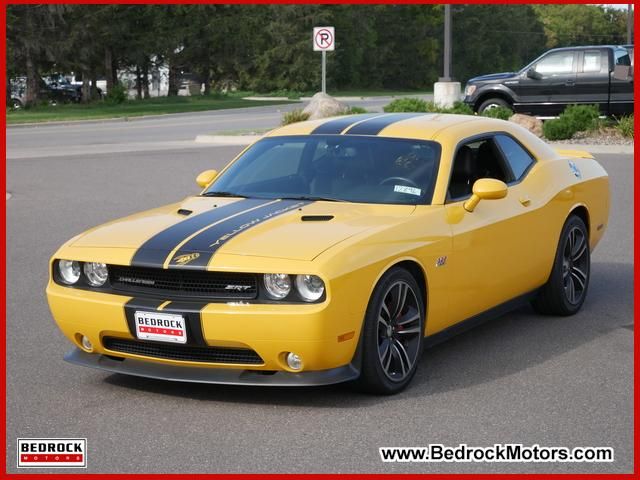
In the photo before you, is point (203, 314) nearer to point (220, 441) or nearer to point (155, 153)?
point (220, 441)

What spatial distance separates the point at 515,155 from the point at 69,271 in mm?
3298

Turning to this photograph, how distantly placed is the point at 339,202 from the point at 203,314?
1485mm

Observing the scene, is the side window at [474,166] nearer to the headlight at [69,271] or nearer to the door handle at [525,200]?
the door handle at [525,200]

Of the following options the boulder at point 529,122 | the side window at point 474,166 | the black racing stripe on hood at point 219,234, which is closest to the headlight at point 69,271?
the black racing stripe on hood at point 219,234

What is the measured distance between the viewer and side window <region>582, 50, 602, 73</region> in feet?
90.3

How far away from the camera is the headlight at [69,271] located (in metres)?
6.56

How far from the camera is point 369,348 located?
20.3ft

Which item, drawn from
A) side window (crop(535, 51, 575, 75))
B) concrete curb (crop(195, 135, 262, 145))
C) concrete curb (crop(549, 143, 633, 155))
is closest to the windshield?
concrete curb (crop(549, 143, 633, 155))

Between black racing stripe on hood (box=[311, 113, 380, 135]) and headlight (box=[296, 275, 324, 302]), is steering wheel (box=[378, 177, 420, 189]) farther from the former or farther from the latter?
headlight (box=[296, 275, 324, 302])

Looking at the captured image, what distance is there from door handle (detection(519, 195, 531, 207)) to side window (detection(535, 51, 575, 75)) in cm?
2080

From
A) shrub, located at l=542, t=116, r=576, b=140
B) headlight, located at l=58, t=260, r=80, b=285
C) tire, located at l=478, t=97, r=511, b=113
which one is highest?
headlight, located at l=58, t=260, r=80, b=285

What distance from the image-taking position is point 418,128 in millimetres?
7633

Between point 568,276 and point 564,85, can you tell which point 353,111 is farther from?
point 568,276

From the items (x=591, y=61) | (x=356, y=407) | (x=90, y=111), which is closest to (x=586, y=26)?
(x=90, y=111)
